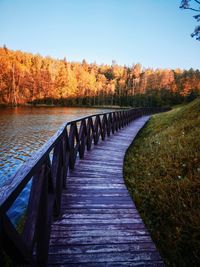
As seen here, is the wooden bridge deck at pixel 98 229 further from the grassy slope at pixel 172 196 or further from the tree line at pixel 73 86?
the tree line at pixel 73 86

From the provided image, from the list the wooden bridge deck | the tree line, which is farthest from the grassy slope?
the tree line

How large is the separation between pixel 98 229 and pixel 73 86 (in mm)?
71943

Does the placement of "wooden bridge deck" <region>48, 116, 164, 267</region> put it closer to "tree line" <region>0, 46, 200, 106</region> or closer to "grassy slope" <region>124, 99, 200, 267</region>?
"grassy slope" <region>124, 99, 200, 267</region>

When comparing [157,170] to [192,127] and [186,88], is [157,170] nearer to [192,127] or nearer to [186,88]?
[192,127]

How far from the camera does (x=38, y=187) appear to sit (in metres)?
2.02

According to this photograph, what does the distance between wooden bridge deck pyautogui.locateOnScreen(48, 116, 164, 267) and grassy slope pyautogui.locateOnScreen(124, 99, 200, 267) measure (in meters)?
0.45

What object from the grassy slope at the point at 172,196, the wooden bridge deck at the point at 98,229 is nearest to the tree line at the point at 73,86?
the grassy slope at the point at 172,196

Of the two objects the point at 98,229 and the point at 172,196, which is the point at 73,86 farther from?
the point at 98,229

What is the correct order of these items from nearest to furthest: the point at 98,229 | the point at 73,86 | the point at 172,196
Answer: the point at 98,229 → the point at 172,196 → the point at 73,86

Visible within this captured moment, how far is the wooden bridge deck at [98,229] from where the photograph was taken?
7.97 feet

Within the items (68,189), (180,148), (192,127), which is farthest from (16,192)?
(192,127)

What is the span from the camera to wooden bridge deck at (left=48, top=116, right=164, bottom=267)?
243 cm

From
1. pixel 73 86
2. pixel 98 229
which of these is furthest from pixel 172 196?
pixel 73 86

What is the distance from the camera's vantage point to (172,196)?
4.18m
